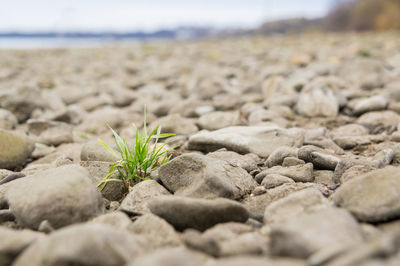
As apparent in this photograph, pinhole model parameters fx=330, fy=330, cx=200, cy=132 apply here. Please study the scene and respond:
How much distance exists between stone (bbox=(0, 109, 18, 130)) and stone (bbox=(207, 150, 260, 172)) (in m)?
2.23

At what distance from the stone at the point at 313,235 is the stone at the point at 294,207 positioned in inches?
9.4

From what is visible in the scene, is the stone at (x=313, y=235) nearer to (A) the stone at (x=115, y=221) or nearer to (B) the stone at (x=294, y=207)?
(B) the stone at (x=294, y=207)

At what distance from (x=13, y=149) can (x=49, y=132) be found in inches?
24.5

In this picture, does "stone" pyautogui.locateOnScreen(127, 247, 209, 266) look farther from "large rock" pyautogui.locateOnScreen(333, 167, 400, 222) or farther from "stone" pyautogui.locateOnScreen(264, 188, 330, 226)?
"large rock" pyautogui.locateOnScreen(333, 167, 400, 222)

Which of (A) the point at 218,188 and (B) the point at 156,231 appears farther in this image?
(A) the point at 218,188

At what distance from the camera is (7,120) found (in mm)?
3305

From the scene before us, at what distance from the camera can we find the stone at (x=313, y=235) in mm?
1124

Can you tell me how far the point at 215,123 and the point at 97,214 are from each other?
5.69 ft

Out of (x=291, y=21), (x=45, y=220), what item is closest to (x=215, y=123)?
(x=45, y=220)

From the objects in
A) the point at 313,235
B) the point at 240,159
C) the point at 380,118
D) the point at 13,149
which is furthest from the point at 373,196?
the point at 13,149

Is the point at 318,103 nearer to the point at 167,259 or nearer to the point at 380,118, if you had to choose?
the point at 380,118

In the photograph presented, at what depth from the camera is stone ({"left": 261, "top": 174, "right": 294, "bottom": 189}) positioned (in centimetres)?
188

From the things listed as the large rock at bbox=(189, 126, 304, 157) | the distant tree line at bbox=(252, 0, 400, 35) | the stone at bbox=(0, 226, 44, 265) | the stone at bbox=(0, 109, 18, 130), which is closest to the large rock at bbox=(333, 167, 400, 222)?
the large rock at bbox=(189, 126, 304, 157)

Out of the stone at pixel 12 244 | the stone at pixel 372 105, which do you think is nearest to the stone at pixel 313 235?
the stone at pixel 12 244
